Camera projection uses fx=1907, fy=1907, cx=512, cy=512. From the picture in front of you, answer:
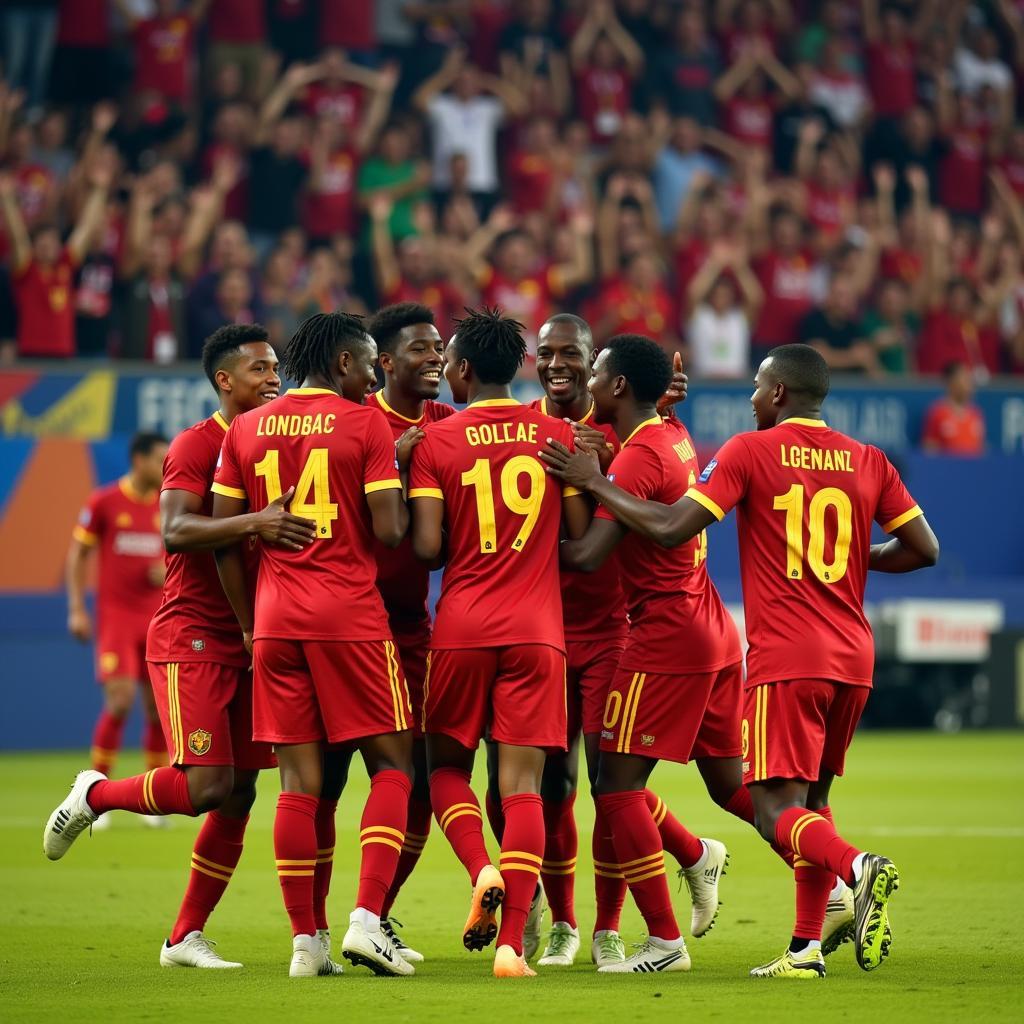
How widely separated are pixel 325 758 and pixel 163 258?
1039 centimetres

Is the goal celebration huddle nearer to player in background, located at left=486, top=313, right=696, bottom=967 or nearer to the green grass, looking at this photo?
player in background, located at left=486, top=313, right=696, bottom=967

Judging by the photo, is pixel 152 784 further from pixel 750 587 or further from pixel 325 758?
pixel 750 587

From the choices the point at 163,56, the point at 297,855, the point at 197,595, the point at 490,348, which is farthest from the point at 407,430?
the point at 163,56

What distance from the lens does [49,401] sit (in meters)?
16.4

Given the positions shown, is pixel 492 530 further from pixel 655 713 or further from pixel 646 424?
pixel 655 713

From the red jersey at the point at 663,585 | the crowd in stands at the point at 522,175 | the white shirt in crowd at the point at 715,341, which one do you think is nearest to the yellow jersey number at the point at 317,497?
the red jersey at the point at 663,585

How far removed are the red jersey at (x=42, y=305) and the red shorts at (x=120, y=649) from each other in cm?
497

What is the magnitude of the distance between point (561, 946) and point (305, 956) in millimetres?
1159

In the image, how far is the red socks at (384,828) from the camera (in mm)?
6527

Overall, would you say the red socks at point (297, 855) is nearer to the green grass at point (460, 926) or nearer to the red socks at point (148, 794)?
the green grass at point (460, 926)

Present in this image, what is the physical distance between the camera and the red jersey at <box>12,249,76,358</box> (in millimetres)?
16641

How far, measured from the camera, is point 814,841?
6.46 meters

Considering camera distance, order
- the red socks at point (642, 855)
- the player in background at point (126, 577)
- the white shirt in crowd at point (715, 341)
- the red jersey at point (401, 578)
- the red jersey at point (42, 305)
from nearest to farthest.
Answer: the red socks at point (642, 855) → the red jersey at point (401, 578) → the player in background at point (126, 577) → the red jersey at point (42, 305) → the white shirt in crowd at point (715, 341)

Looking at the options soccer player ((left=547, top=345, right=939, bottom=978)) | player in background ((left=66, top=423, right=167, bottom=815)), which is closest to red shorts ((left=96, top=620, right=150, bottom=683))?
player in background ((left=66, top=423, right=167, bottom=815))
